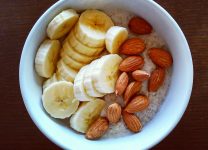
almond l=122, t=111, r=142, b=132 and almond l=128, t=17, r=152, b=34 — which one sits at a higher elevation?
almond l=128, t=17, r=152, b=34

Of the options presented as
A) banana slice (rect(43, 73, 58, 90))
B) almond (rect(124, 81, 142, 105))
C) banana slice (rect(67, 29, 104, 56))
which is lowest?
banana slice (rect(43, 73, 58, 90))

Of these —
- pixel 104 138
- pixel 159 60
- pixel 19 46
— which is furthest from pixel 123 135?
pixel 19 46

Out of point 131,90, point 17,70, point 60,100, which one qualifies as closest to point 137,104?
point 131,90

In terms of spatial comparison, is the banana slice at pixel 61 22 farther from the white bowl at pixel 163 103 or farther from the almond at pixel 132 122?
the almond at pixel 132 122

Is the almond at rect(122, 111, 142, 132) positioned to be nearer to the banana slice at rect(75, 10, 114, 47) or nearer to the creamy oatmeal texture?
the creamy oatmeal texture

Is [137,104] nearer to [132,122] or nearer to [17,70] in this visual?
[132,122]

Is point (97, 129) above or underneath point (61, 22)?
underneath

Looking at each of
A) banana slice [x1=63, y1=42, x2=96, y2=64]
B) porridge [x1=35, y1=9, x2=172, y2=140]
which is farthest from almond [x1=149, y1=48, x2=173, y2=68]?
banana slice [x1=63, y1=42, x2=96, y2=64]

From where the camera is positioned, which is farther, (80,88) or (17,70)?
Result: (17,70)
